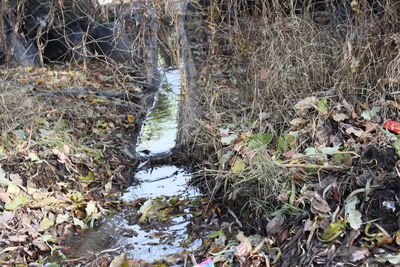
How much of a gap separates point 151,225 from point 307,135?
1.51 m

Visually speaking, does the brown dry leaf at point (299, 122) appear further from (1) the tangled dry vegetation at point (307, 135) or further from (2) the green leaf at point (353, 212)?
(2) the green leaf at point (353, 212)

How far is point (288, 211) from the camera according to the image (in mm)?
3592

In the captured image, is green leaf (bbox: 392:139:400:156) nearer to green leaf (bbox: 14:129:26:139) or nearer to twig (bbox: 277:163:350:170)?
twig (bbox: 277:163:350:170)

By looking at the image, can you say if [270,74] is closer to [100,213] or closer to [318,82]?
[318,82]

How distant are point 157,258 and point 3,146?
2.13 m

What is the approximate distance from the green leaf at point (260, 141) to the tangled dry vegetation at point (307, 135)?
0.05 ft

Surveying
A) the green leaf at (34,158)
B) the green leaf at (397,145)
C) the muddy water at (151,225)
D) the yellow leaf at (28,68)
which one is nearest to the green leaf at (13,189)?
the green leaf at (34,158)

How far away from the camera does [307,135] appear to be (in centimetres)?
423

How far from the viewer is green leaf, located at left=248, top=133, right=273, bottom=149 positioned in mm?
4277

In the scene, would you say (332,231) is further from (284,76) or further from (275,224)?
(284,76)

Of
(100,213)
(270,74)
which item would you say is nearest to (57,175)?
(100,213)

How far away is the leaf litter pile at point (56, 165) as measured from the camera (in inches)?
158

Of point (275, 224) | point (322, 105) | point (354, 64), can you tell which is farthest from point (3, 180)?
point (354, 64)

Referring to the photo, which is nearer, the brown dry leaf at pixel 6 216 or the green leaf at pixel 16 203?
the brown dry leaf at pixel 6 216
